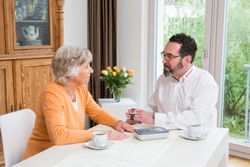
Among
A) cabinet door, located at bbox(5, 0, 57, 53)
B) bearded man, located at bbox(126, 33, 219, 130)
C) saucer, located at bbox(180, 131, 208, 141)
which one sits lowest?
saucer, located at bbox(180, 131, 208, 141)

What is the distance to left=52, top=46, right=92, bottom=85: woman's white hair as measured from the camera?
72.5 inches

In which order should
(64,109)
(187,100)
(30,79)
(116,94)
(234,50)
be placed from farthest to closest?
→ (116,94) < (234,50) < (30,79) < (187,100) < (64,109)

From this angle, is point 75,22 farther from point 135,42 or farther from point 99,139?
point 99,139

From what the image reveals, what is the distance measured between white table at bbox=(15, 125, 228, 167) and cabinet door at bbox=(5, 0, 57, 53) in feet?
5.60

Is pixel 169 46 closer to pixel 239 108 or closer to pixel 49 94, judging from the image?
pixel 49 94

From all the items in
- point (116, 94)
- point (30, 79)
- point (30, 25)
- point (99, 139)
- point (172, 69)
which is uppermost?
point (30, 25)

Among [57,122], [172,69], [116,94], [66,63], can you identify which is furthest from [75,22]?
[57,122]

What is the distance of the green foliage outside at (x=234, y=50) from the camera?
3.28 metres

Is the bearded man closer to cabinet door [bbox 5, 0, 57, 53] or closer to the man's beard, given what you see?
the man's beard

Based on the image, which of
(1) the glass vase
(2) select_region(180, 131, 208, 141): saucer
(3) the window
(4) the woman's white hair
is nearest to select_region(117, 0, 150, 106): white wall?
(1) the glass vase

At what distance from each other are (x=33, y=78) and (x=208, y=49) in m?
1.80

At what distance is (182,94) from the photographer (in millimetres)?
2113

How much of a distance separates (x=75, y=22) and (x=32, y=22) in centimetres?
75

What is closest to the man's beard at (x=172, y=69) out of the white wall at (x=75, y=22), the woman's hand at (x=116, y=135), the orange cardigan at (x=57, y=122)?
the orange cardigan at (x=57, y=122)
